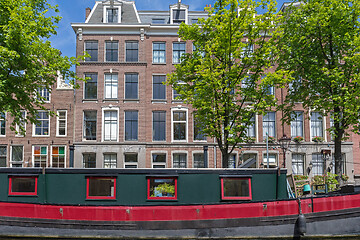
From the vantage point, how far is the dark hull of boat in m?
11.4

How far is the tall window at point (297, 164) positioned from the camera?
28.5 m

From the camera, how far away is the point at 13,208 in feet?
38.4

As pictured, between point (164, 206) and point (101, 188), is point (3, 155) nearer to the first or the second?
point (101, 188)

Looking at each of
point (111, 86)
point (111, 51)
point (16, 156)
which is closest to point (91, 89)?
point (111, 86)

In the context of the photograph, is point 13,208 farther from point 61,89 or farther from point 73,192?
point 61,89

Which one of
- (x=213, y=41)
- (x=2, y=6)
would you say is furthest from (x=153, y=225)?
(x=2, y=6)

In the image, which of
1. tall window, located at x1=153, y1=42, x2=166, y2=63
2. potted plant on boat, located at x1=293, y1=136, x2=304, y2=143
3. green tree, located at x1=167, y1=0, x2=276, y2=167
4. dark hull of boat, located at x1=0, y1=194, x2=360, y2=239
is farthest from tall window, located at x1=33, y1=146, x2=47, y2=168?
potted plant on boat, located at x1=293, y1=136, x2=304, y2=143

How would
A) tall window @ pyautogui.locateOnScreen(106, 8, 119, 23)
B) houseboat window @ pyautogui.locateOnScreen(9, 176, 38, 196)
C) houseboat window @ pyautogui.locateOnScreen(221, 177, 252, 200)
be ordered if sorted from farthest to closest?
1. tall window @ pyautogui.locateOnScreen(106, 8, 119, 23)
2. houseboat window @ pyautogui.locateOnScreen(9, 176, 38, 196)
3. houseboat window @ pyautogui.locateOnScreen(221, 177, 252, 200)

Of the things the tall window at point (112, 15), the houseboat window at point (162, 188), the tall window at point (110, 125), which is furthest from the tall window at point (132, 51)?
the houseboat window at point (162, 188)

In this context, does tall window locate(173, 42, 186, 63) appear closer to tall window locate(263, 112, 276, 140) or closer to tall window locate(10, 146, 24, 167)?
tall window locate(263, 112, 276, 140)

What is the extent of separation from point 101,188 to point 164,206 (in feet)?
7.49

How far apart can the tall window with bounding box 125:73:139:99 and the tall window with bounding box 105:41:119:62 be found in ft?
5.88

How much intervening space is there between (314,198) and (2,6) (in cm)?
1480

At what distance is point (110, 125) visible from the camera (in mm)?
28250
